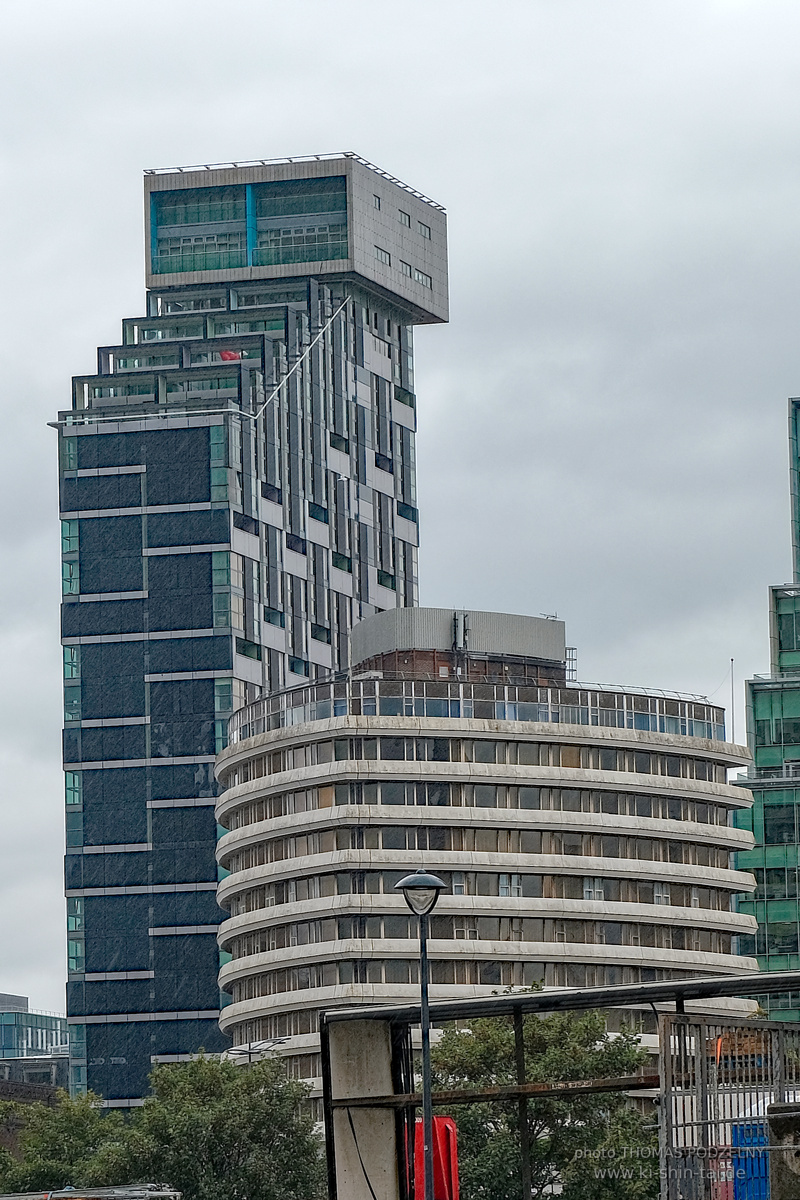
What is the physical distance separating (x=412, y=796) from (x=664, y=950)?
16887 millimetres

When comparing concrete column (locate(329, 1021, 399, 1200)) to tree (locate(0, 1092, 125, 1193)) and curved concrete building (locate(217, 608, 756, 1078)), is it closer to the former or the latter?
tree (locate(0, 1092, 125, 1193))

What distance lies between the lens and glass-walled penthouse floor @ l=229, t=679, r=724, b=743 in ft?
450

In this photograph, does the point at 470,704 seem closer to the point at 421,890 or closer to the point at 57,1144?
the point at 57,1144

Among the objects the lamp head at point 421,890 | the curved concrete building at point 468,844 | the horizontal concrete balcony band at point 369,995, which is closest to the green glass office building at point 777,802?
the curved concrete building at point 468,844

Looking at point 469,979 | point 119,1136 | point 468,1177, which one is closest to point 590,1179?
point 468,1177

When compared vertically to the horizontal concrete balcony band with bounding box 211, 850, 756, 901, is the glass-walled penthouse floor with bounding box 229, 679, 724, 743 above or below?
above

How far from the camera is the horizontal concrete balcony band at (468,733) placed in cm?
13562

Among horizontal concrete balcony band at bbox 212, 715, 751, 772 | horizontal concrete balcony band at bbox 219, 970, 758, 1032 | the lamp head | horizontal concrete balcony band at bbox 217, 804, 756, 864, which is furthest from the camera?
horizontal concrete balcony band at bbox 212, 715, 751, 772

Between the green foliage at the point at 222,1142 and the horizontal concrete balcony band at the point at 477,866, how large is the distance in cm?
2916

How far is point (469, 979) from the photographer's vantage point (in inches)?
5266

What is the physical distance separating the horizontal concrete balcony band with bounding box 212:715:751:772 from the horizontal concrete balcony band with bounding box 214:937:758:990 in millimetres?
11293

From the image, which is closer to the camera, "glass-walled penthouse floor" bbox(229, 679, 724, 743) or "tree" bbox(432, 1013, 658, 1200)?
"tree" bbox(432, 1013, 658, 1200)

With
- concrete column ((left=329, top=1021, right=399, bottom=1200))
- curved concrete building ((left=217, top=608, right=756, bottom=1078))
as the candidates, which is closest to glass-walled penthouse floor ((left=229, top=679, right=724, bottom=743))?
curved concrete building ((left=217, top=608, right=756, bottom=1078))

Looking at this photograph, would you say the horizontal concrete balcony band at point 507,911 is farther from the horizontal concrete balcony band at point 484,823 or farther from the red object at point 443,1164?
the red object at point 443,1164
